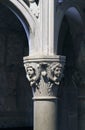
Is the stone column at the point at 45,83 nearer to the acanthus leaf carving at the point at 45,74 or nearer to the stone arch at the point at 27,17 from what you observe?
the acanthus leaf carving at the point at 45,74

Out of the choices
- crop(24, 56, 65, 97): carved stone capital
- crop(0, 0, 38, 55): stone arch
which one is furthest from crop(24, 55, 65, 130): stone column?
crop(0, 0, 38, 55): stone arch

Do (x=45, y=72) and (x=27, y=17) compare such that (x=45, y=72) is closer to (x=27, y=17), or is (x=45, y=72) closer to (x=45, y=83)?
(x=45, y=83)

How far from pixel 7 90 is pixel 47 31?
438 centimetres

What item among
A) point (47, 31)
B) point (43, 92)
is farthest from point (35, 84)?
point (47, 31)

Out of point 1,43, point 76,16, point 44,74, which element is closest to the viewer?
point 44,74

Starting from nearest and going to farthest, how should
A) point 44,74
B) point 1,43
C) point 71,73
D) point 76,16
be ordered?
1. point 44,74
2. point 76,16
3. point 71,73
4. point 1,43

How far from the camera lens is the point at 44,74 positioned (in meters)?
9.62

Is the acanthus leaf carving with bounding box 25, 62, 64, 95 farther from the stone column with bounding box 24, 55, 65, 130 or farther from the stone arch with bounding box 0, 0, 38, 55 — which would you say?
the stone arch with bounding box 0, 0, 38, 55

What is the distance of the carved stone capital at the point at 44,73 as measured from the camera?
9648 millimetres

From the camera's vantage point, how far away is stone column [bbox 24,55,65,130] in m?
9.66

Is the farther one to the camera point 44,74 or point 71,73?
point 71,73

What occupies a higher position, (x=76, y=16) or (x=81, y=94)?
(x=76, y=16)

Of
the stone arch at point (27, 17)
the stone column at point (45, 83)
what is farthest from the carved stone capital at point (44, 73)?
the stone arch at point (27, 17)

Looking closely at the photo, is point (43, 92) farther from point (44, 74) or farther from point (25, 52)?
point (25, 52)
